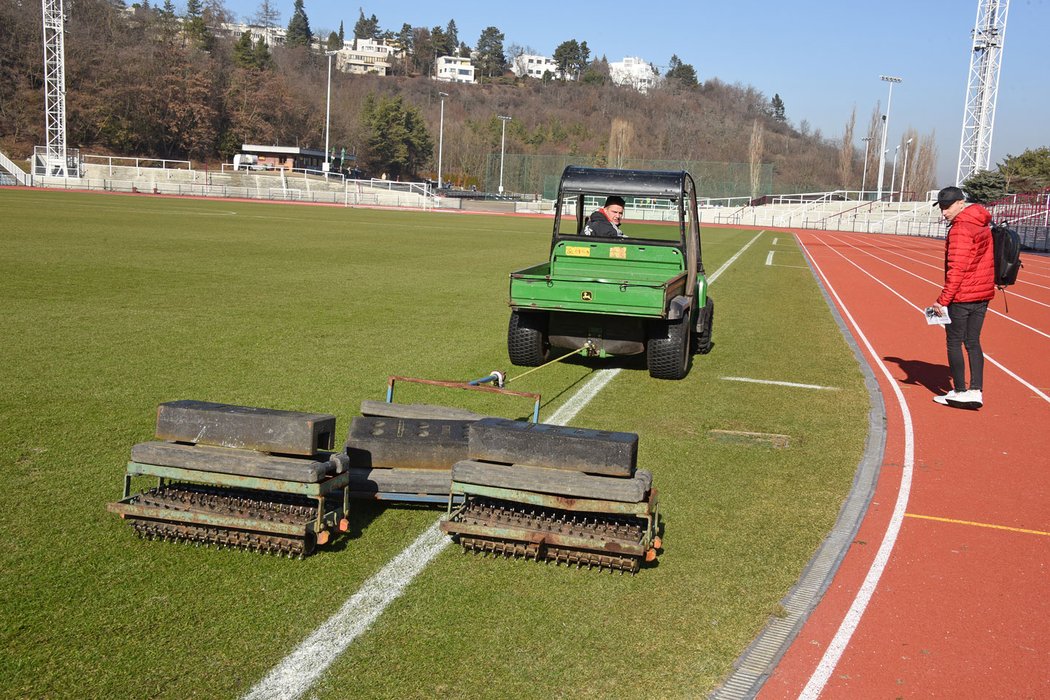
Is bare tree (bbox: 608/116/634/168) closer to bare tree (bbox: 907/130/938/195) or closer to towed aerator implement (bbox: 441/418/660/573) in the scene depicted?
bare tree (bbox: 907/130/938/195)

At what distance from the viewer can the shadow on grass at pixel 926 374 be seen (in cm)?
994

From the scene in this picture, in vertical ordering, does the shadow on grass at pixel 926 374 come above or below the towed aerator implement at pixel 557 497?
below

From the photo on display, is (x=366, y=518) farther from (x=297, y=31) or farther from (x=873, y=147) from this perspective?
(x=297, y=31)

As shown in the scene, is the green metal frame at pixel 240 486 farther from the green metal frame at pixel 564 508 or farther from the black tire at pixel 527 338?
the black tire at pixel 527 338

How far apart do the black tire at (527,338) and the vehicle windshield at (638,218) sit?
114 centimetres

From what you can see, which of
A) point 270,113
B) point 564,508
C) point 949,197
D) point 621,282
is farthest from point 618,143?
point 564,508

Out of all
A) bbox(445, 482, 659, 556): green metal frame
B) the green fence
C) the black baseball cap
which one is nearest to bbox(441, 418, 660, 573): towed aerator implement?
bbox(445, 482, 659, 556): green metal frame

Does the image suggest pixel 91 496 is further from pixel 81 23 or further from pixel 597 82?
pixel 597 82

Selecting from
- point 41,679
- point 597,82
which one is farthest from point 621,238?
point 597,82

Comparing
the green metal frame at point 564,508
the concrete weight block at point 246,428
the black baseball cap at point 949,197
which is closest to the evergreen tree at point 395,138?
the black baseball cap at point 949,197

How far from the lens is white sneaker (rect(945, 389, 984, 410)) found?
8.59 m

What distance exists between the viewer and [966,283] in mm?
8555

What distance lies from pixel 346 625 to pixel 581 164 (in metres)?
84.7

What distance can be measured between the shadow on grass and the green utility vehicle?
2409 mm
